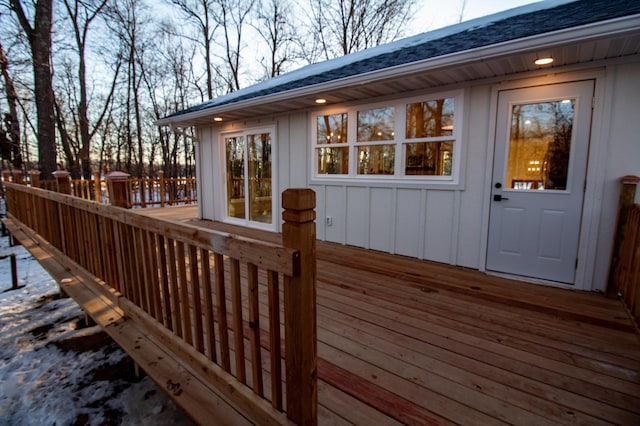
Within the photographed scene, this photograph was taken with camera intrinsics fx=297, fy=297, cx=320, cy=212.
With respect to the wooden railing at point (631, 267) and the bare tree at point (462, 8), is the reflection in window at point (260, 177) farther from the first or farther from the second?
the bare tree at point (462, 8)

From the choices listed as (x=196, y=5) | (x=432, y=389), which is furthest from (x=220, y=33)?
(x=432, y=389)

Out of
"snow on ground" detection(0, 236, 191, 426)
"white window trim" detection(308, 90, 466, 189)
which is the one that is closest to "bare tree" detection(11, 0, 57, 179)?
"snow on ground" detection(0, 236, 191, 426)

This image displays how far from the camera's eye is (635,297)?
2.25 m

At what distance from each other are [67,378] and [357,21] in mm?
12762

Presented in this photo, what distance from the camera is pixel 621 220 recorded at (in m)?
2.64

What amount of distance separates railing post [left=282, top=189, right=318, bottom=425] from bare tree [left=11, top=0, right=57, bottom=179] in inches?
381

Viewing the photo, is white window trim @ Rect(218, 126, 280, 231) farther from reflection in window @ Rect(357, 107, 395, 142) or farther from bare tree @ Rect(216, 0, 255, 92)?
bare tree @ Rect(216, 0, 255, 92)

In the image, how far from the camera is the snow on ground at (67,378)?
6.16 feet

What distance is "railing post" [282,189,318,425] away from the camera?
3.18 ft

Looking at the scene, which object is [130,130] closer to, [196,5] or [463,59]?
[196,5]

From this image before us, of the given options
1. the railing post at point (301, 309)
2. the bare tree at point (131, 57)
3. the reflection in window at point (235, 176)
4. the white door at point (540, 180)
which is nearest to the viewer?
the railing post at point (301, 309)

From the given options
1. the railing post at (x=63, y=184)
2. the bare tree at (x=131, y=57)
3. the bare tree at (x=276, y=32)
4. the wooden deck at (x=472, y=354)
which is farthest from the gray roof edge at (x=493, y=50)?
the bare tree at (x=131, y=57)

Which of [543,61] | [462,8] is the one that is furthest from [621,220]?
[462,8]

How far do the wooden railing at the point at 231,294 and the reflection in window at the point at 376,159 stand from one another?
2.48 meters
